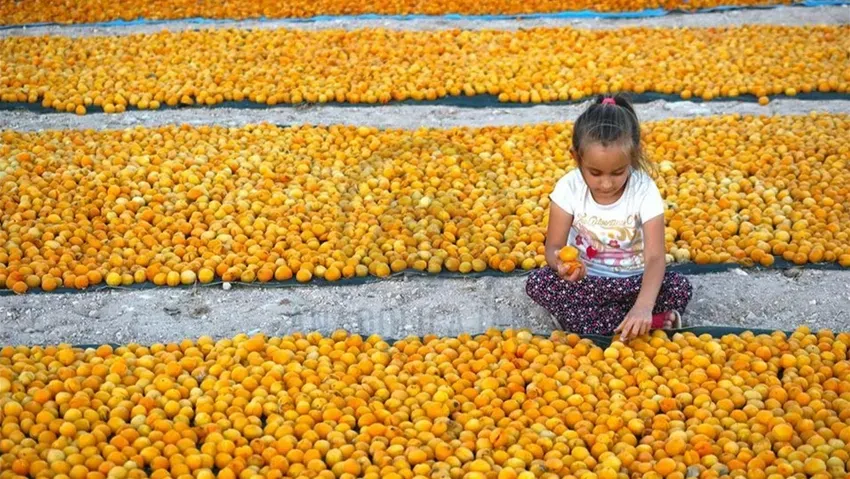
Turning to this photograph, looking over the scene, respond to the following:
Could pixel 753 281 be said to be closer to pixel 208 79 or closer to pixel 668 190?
pixel 668 190

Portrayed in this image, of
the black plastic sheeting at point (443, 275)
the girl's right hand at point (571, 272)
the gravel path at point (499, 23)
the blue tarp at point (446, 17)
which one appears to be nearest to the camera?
the girl's right hand at point (571, 272)

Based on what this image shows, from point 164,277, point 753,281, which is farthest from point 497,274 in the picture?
point 164,277

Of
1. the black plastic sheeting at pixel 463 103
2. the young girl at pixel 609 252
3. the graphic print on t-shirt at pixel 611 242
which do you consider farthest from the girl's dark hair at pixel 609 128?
the black plastic sheeting at pixel 463 103

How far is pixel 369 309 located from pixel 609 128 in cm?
145

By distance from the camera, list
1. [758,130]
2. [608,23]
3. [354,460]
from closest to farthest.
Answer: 1. [354,460]
2. [758,130]
3. [608,23]

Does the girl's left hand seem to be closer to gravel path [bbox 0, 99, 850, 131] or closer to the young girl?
the young girl

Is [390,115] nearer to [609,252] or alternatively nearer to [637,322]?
[609,252]

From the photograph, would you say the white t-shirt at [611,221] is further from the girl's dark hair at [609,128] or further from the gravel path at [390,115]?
the gravel path at [390,115]

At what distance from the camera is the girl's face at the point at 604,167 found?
3.24 m

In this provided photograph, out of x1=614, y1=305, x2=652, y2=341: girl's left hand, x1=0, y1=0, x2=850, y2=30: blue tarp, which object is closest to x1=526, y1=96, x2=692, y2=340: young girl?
x1=614, y1=305, x2=652, y2=341: girl's left hand

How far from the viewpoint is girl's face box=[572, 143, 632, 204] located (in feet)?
10.6

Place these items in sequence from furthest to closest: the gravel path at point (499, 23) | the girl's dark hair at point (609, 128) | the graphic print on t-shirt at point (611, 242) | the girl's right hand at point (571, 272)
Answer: the gravel path at point (499, 23)
the graphic print on t-shirt at point (611, 242)
the girl's right hand at point (571, 272)
the girl's dark hair at point (609, 128)

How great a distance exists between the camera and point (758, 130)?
18.7 feet

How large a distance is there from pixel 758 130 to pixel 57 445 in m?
4.45
